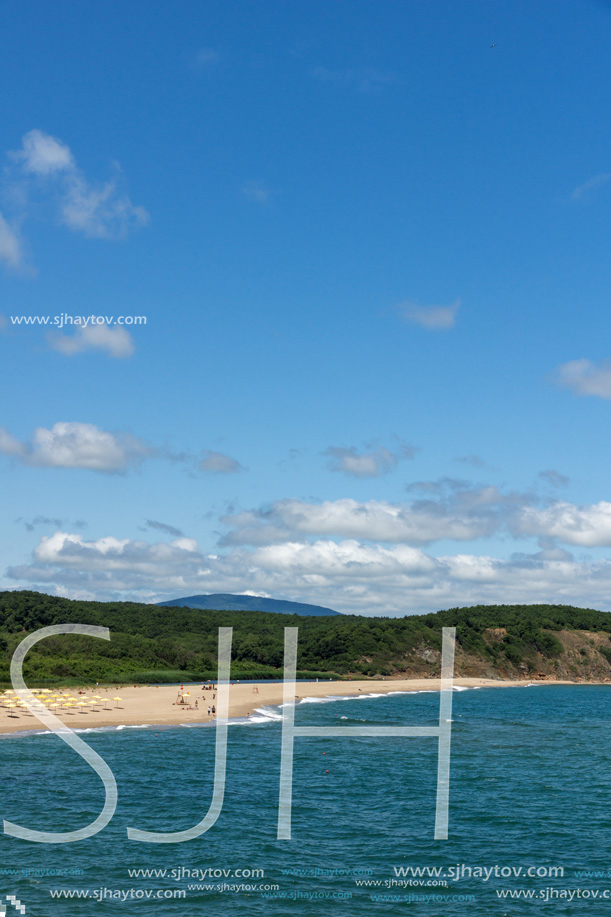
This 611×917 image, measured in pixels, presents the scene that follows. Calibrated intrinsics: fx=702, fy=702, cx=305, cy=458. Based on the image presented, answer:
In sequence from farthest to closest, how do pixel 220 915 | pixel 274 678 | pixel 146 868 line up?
pixel 274 678, pixel 146 868, pixel 220 915

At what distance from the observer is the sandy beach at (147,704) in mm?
82312

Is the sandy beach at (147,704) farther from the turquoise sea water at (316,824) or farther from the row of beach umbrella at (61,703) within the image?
the turquoise sea water at (316,824)

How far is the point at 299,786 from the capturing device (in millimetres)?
53156

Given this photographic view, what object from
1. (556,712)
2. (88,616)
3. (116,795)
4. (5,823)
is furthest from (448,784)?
(88,616)

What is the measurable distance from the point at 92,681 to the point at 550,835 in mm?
99603

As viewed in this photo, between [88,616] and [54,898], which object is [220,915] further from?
[88,616]

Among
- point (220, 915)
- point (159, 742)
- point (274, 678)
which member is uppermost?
point (220, 915)

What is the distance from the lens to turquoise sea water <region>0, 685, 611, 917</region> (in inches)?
1205

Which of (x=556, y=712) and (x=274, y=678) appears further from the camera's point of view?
(x=274, y=678)

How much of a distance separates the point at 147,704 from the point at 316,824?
63.4 meters

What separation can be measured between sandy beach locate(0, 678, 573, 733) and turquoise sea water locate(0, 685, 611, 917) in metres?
6.84

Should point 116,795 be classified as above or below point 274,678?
above

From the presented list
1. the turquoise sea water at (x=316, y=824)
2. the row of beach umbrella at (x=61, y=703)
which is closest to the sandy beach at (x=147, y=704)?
the row of beach umbrella at (x=61, y=703)

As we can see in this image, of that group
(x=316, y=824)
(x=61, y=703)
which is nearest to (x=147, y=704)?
(x=61, y=703)
